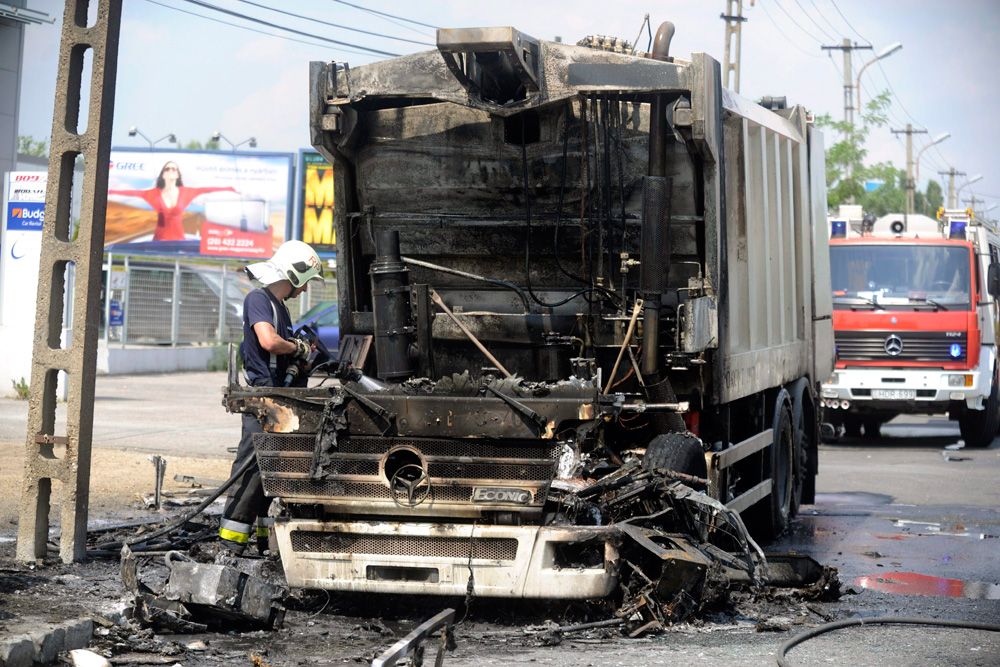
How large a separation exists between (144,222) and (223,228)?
2408mm

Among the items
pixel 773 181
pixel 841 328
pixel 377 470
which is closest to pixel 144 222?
pixel 841 328

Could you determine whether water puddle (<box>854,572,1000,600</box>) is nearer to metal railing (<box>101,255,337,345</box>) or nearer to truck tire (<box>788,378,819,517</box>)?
truck tire (<box>788,378,819,517</box>)

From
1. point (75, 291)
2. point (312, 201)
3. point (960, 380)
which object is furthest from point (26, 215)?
point (312, 201)

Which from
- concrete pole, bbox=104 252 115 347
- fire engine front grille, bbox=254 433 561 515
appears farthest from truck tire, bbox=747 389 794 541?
concrete pole, bbox=104 252 115 347

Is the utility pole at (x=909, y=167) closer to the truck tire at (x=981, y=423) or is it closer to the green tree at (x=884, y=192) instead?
the green tree at (x=884, y=192)

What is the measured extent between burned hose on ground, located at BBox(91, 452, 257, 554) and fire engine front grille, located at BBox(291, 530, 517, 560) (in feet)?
3.62

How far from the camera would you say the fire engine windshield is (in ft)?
58.2

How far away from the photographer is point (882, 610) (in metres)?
7.02

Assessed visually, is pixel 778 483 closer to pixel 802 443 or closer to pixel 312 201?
pixel 802 443

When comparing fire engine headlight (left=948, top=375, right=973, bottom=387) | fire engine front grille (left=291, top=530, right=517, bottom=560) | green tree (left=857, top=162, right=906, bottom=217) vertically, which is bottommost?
fire engine front grille (left=291, top=530, right=517, bottom=560)

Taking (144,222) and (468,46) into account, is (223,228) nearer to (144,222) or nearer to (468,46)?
(144,222)

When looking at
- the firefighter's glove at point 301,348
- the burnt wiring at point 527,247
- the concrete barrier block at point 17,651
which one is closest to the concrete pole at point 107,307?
the firefighter's glove at point 301,348

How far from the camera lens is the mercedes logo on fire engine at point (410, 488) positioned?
6234 millimetres

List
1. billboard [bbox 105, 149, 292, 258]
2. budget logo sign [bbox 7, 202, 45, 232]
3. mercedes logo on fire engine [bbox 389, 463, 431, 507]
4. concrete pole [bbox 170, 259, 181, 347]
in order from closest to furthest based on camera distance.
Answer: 1. mercedes logo on fire engine [bbox 389, 463, 431, 507]
2. budget logo sign [bbox 7, 202, 45, 232]
3. concrete pole [bbox 170, 259, 181, 347]
4. billboard [bbox 105, 149, 292, 258]
